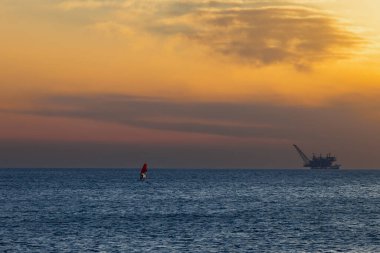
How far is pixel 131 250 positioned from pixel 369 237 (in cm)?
3125

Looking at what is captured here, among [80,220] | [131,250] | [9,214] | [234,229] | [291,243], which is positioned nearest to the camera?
[131,250]

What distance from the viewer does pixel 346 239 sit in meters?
85.1

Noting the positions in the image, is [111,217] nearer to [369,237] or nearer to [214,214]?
[214,214]

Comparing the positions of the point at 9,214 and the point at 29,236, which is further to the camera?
the point at 9,214

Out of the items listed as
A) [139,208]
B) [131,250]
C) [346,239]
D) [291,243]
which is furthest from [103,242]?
[139,208]

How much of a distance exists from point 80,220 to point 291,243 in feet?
129

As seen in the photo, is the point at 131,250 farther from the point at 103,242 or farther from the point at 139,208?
the point at 139,208

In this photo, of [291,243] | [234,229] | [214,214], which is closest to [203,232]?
[234,229]

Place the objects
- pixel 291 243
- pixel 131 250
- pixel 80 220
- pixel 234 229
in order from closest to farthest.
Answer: pixel 131 250
pixel 291 243
pixel 234 229
pixel 80 220

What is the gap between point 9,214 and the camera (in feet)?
391

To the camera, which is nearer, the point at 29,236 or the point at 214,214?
the point at 29,236

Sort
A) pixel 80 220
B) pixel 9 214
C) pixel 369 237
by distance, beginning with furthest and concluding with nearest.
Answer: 1. pixel 9 214
2. pixel 80 220
3. pixel 369 237

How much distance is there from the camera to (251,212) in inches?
4993

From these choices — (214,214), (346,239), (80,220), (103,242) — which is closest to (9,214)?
(80,220)
